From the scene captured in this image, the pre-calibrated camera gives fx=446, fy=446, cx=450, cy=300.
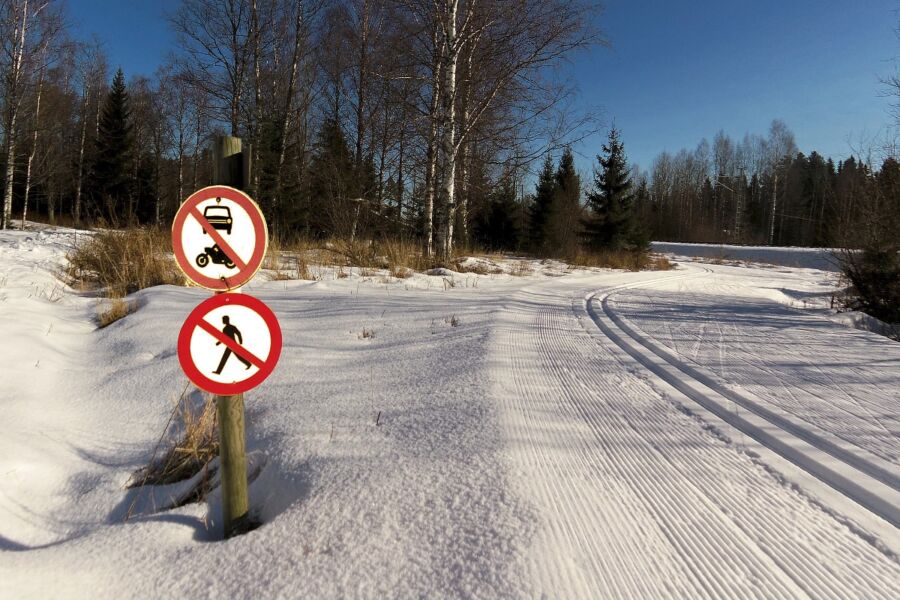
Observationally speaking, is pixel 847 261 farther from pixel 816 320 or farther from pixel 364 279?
pixel 364 279

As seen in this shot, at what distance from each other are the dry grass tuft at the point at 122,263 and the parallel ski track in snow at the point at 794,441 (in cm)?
643

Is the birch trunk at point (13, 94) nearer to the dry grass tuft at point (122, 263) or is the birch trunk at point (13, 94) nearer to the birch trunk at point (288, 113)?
the birch trunk at point (288, 113)

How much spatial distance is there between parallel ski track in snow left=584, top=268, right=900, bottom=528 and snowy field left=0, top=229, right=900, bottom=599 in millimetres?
12

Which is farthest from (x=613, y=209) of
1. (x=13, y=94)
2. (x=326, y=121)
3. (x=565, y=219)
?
(x=13, y=94)

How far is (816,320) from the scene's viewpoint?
5.48m

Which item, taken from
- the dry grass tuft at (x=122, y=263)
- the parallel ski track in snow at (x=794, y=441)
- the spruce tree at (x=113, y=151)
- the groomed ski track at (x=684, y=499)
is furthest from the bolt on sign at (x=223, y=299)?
the spruce tree at (x=113, y=151)

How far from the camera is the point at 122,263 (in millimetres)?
6477

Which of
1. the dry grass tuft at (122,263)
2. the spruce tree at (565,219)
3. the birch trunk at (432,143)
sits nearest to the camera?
the dry grass tuft at (122,263)

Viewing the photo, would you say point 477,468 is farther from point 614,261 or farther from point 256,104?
point 256,104

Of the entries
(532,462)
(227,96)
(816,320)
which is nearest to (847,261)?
(816,320)

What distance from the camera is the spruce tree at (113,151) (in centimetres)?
2683

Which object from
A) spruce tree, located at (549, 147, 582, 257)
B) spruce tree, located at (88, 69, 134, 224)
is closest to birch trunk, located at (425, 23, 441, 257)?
spruce tree, located at (549, 147, 582, 257)

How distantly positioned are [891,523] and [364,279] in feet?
22.3

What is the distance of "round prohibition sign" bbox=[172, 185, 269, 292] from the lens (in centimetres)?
140
